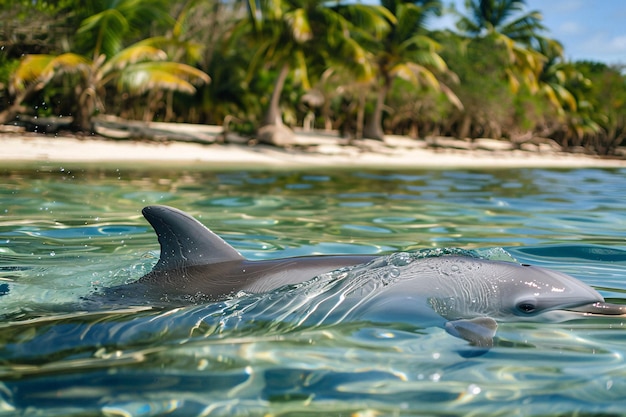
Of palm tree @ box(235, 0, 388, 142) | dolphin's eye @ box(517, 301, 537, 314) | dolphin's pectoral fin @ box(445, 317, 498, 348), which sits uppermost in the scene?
palm tree @ box(235, 0, 388, 142)

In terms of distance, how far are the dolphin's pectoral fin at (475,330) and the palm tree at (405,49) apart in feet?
92.6

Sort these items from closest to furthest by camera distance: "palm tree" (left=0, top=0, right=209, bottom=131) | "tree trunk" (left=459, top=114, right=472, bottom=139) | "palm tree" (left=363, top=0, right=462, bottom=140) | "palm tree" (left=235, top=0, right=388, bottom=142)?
"palm tree" (left=0, top=0, right=209, bottom=131) < "palm tree" (left=235, top=0, right=388, bottom=142) < "palm tree" (left=363, top=0, right=462, bottom=140) < "tree trunk" (left=459, top=114, right=472, bottom=139)

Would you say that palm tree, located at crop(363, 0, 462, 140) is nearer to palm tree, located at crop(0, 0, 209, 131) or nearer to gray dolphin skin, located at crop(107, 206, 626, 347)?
palm tree, located at crop(0, 0, 209, 131)

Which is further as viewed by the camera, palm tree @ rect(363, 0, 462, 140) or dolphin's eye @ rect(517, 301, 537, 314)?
palm tree @ rect(363, 0, 462, 140)

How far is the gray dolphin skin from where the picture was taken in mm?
3357

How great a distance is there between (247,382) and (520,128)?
40.8 metres

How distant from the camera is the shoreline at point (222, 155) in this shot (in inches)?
682

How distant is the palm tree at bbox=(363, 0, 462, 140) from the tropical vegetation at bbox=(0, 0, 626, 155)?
0.23 feet

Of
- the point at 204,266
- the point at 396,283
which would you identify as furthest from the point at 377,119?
the point at 396,283

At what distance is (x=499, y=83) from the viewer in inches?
1548

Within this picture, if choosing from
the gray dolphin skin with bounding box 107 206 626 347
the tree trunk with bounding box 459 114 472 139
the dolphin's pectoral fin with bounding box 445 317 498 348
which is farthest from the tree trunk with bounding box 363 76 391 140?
the dolphin's pectoral fin with bounding box 445 317 498 348

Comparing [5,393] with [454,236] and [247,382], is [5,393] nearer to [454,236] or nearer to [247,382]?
[247,382]

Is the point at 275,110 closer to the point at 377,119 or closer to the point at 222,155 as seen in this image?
the point at 222,155

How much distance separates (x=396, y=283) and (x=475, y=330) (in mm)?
589
